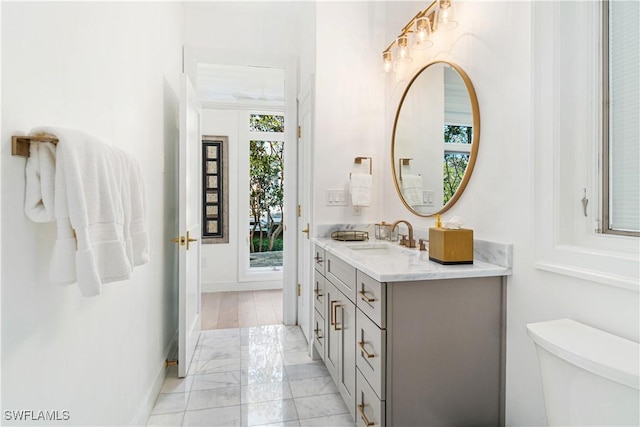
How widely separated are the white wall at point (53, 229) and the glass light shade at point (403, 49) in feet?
A: 4.67

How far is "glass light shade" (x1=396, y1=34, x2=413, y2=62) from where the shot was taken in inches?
81.0

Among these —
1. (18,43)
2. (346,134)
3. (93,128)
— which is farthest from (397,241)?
(18,43)

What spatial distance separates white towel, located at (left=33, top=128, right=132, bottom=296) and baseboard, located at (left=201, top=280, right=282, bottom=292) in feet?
11.1

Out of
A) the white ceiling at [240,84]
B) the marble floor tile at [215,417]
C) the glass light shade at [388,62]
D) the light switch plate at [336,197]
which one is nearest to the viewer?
the marble floor tile at [215,417]

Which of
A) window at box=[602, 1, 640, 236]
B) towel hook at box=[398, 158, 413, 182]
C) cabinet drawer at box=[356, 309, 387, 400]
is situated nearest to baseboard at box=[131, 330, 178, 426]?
cabinet drawer at box=[356, 309, 387, 400]

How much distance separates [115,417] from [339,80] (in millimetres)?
2310

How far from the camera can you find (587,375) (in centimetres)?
88

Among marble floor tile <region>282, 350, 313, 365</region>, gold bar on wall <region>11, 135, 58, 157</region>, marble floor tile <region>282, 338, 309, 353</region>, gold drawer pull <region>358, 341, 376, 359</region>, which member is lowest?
marble floor tile <region>282, 350, 313, 365</region>

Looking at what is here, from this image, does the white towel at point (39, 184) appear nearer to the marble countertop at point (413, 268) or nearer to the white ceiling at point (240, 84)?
the marble countertop at point (413, 268)

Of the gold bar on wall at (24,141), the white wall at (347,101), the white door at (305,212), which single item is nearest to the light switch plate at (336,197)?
the white wall at (347,101)

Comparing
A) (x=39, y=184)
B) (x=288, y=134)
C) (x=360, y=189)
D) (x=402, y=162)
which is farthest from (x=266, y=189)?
(x=39, y=184)

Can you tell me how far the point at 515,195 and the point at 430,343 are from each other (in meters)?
0.68

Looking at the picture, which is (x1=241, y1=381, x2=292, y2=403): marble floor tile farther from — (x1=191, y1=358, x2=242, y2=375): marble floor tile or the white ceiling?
the white ceiling

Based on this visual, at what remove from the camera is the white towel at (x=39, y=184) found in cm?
80
